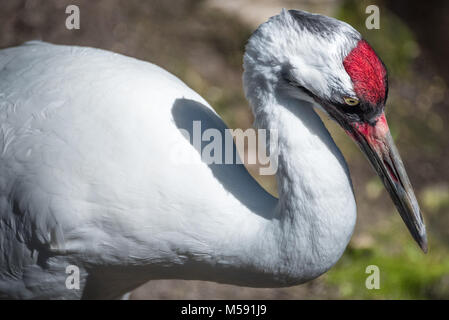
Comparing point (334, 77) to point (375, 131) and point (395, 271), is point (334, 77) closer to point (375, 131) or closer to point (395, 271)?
point (375, 131)

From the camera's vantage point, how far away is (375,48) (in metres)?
5.49

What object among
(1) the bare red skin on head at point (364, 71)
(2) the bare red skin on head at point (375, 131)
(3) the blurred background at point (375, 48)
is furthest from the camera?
(3) the blurred background at point (375, 48)

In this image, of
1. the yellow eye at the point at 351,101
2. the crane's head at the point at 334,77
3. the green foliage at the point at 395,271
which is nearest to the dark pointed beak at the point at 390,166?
the crane's head at the point at 334,77

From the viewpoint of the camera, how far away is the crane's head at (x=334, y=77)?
1.94 m

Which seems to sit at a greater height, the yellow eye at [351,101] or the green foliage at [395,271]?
the yellow eye at [351,101]

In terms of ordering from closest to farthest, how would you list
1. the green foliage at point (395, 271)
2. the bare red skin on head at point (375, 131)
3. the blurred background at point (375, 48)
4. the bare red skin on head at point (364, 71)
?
the bare red skin on head at point (364, 71), the bare red skin on head at point (375, 131), the green foliage at point (395, 271), the blurred background at point (375, 48)

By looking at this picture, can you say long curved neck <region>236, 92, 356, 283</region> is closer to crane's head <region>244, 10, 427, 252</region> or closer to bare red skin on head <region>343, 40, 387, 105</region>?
crane's head <region>244, 10, 427, 252</region>

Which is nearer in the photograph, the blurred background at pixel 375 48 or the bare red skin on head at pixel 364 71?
the bare red skin on head at pixel 364 71

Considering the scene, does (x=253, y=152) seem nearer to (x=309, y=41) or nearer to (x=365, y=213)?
(x=365, y=213)

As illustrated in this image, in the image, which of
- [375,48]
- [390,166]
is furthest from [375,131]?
[375,48]

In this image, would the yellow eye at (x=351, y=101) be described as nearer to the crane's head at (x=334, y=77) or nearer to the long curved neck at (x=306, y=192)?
the crane's head at (x=334, y=77)

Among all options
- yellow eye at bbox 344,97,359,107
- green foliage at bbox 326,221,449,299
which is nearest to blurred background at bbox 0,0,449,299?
green foliage at bbox 326,221,449,299

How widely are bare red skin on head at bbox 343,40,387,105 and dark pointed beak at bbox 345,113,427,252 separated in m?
0.17
